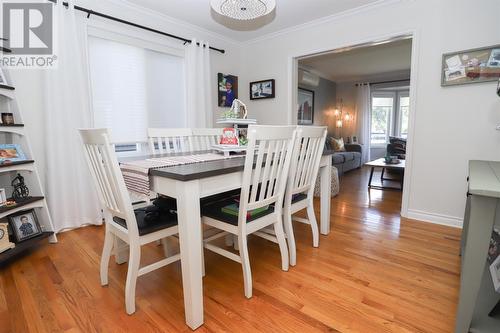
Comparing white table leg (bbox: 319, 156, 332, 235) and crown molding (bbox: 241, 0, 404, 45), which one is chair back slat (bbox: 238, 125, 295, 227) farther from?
crown molding (bbox: 241, 0, 404, 45)

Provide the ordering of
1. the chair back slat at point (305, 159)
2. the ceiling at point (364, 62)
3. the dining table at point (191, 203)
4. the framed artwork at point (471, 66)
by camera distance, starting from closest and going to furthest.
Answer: the dining table at point (191, 203) < the chair back slat at point (305, 159) < the framed artwork at point (471, 66) < the ceiling at point (364, 62)

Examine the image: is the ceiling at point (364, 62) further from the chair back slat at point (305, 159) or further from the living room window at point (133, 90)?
the chair back slat at point (305, 159)

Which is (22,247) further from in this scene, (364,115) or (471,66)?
(364,115)

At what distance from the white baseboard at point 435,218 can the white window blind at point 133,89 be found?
2.92 meters

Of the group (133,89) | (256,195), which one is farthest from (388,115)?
(256,195)

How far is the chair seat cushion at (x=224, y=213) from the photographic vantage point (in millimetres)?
1546

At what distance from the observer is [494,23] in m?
2.23

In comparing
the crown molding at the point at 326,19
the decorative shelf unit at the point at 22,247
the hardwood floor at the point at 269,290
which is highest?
the crown molding at the point at 326,19

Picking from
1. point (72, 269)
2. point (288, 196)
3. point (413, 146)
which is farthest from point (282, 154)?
point (413, 146)

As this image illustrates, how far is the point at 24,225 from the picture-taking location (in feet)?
6.84

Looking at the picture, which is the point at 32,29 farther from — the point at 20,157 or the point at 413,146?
the point at 413,146

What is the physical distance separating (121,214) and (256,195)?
0.75m

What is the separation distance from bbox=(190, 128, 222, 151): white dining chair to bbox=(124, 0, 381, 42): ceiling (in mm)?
1397

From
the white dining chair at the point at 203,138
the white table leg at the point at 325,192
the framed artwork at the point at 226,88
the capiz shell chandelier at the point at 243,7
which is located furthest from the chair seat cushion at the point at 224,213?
the framed artwork at the point at 226,88
